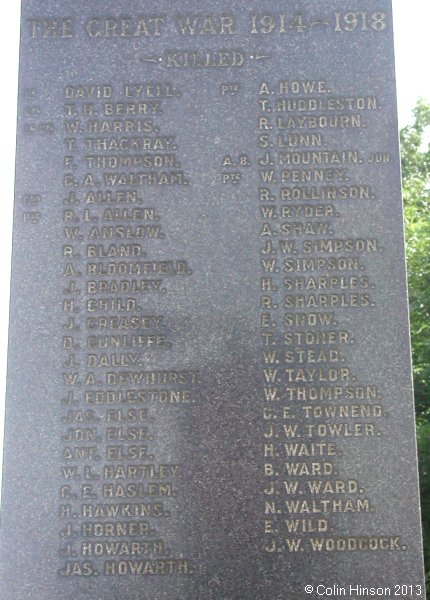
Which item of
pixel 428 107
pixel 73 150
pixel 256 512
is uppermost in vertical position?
pixel 428 107

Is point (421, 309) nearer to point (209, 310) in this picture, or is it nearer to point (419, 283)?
point (419, 283)

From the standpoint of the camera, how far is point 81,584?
5.90 m

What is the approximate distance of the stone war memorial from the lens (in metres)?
5.94

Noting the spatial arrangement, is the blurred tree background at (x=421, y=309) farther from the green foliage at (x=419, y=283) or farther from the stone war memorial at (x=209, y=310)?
the stone war memorial at (x=209, y=310)

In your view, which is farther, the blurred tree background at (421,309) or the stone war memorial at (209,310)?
the blurred tree background at (421,309)

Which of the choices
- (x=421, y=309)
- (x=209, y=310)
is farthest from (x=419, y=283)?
(x=209, y=310)

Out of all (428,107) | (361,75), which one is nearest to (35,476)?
(361,75)

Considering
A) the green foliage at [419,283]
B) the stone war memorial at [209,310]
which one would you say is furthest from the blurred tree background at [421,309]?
the stone war memorial at [209,310]

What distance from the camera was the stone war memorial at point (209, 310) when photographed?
234 inches

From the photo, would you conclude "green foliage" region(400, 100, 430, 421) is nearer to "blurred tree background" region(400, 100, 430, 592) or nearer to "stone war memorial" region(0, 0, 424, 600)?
"blurred tree background" region(400, 100, 430, 592)

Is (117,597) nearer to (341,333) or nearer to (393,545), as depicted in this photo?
(393,545)

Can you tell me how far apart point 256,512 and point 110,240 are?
85.3 inches

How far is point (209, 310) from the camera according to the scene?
6.33 m

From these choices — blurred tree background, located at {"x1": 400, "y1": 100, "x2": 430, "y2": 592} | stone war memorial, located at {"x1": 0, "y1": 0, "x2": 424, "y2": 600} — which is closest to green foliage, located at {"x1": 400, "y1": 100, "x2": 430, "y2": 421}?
blurred tree background, located at {"x1": 400, "y1": 100, "x2": 430, "y2": 592}
